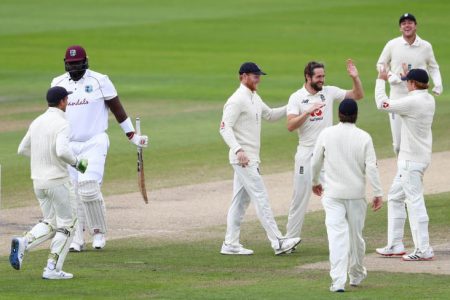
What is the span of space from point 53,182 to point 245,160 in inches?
99.2

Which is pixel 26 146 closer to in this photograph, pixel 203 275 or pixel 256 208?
pixel 203 275

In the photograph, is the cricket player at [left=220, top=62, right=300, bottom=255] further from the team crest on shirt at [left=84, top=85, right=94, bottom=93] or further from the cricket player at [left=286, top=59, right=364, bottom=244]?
the team crest on shirt at [left=84, top=85, right=94, bottom=93]

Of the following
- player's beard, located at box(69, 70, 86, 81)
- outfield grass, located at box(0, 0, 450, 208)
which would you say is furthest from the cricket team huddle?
Answer: outfield grass, located at box(0, 0, 450, 208)

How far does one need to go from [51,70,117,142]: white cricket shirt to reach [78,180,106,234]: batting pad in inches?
22.8

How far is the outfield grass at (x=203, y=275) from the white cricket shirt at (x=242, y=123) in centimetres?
124

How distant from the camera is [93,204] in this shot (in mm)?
16172

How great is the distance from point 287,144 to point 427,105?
10.2m

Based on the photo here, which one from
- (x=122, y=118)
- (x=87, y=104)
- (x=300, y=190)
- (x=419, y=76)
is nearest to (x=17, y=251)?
(x=87, y=104)

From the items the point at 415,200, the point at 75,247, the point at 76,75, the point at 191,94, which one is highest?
the point at 76,75

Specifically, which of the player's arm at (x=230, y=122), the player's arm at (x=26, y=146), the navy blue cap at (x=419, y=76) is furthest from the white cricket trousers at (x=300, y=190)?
the player's arm at (x=26, y=146)

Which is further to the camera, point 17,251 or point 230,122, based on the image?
point 230,122

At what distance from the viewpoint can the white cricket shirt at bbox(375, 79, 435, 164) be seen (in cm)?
1466

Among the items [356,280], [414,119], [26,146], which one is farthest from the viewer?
[414,119]

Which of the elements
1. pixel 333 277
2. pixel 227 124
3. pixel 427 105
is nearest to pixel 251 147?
pixel 227 124
